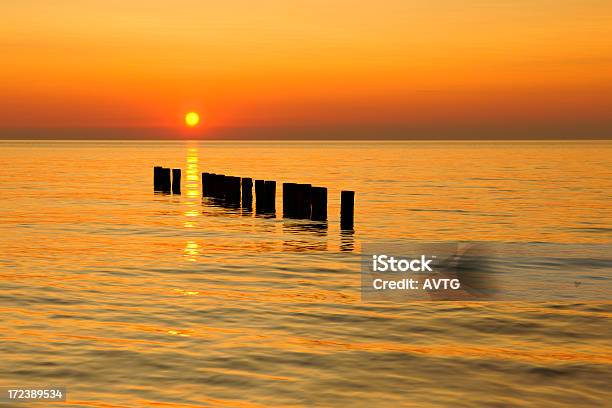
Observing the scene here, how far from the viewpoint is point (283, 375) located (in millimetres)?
10195

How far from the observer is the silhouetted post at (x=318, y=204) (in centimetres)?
2884

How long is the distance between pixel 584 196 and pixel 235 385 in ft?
122

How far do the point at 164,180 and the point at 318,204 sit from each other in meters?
19.5

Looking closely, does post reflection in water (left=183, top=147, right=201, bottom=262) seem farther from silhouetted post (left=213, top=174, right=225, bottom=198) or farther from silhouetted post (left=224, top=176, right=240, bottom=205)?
silhouetted post (left=224, top=176, right=240, bottom=205)

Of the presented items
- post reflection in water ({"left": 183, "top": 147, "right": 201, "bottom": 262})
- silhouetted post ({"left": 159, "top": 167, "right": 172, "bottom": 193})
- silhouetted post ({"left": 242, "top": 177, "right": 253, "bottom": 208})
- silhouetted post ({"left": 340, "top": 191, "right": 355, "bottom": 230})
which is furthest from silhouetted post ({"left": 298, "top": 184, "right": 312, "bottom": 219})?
silhouetted post ({"left": 159, "top": 167, "right": 172, "bottom": 193})

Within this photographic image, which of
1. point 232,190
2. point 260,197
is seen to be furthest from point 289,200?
point 232,190

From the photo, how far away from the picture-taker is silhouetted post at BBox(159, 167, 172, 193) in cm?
4641

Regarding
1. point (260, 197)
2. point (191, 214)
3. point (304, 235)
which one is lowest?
point (191, 214)

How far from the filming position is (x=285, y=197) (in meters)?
31.3

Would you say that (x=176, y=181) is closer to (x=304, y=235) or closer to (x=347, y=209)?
(x=347, y=209)

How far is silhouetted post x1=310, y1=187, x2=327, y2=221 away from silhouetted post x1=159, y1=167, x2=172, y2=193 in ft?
61.6

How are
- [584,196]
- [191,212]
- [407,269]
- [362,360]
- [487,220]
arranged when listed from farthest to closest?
1. [584,196]
2. [191,212]
3. [487,220]
4. [407,269]
5. [362,360]

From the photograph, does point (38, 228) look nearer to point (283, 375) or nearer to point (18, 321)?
point (18, 321)

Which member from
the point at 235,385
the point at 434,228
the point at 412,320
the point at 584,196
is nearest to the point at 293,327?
the point at 412,320
